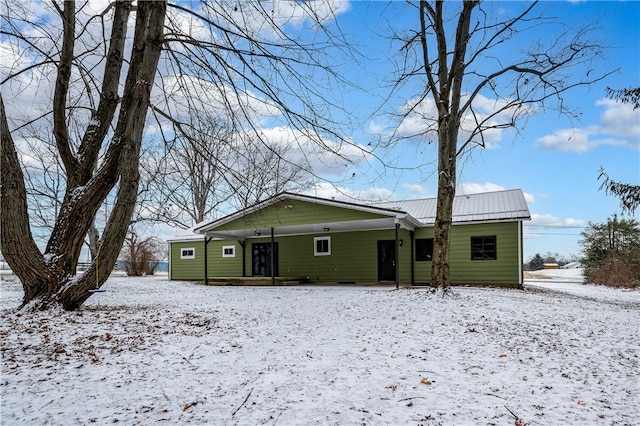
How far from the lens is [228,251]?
20.3m

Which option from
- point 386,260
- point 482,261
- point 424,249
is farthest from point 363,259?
point 482,261

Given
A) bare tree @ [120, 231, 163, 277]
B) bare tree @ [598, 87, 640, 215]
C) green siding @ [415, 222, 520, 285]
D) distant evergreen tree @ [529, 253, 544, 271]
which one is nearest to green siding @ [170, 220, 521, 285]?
green siding @ [415, 222, 520, 285]

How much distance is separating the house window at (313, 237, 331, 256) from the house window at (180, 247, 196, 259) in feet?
25.4

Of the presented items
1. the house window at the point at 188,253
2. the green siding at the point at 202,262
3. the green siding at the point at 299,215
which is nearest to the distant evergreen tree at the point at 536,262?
the green siding at the point at 202,262

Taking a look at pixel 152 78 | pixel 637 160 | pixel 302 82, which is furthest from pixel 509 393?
pixel 637 160

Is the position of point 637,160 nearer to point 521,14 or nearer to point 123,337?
point 521,14

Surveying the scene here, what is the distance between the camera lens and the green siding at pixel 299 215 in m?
14.5

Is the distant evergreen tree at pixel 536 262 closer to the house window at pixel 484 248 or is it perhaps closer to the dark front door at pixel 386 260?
the house window at pixel 484 248

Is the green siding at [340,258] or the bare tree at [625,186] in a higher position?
the bare tree at [625,186]

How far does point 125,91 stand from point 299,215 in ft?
31.6

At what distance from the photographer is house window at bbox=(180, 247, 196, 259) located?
21.9 metres

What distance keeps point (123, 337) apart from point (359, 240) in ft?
42.1

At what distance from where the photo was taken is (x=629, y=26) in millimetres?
8633

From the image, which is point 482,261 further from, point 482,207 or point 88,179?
point 88,179
